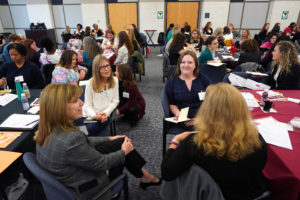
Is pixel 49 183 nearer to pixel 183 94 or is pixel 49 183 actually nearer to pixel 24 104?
pixel 24 104

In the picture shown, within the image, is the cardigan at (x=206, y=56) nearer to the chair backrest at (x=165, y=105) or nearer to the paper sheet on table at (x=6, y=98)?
the chair backrest at (x=165, y=105)

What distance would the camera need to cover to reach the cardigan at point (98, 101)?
8.03 ft

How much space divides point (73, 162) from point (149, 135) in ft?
6.31

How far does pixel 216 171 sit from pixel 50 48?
3.82 m

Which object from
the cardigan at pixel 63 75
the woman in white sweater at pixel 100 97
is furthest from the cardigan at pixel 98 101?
the cardigan at pixel 63 75

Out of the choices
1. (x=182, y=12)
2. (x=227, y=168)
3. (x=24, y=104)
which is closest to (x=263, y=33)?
(x=182, y=12)

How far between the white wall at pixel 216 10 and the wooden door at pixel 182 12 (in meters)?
0.36

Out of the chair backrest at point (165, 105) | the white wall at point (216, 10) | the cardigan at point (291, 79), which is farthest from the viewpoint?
the white wall at point (216, 10)

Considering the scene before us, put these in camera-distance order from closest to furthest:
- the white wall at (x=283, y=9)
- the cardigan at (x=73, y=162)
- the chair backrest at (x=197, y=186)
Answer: the chair backrest at (x=197, y=186)
the cardigan at (x=73, y=162)
the white wall at (x=283, y=9)

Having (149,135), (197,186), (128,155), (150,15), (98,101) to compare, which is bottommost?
(149,135)

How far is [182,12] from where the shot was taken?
10086 millimetres

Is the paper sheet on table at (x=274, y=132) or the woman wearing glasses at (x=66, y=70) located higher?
the woman wearing glasses at (x=66, y=70)

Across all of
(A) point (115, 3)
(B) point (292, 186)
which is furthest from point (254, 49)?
(A) point (115, 3)

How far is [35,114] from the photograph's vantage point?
6.75ft
